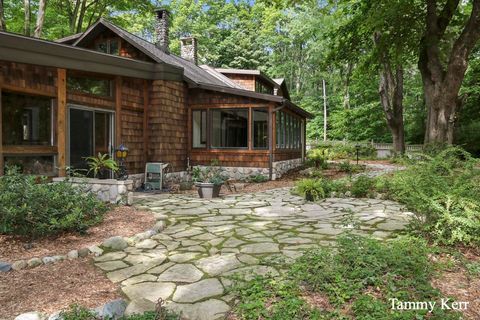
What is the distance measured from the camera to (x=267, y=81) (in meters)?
22.1

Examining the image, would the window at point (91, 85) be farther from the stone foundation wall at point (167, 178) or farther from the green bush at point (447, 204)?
the green bush at point (447, 204)

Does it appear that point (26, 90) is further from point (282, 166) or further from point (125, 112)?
point (282, 166)

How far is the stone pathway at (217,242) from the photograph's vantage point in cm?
318

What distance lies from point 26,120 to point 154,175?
3738 millimetres

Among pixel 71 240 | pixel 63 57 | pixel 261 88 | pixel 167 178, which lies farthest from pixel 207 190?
pixel 261 88

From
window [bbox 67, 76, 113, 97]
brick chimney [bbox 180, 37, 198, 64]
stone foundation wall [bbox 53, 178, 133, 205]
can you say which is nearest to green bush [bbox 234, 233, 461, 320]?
stone foundation wall [bbox 53, 178, 133, 205]

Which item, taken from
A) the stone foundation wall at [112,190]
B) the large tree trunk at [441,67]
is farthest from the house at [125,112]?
the large tree trunk at [441,67]

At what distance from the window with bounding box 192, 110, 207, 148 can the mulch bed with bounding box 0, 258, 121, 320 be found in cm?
855

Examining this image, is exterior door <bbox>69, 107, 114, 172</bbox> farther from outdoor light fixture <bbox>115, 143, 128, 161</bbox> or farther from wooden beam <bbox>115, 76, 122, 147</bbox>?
outdoor light fixture <bbox>115, 143, 128, 161</bbox>

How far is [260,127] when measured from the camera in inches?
469

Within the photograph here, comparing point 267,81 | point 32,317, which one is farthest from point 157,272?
point 267,81

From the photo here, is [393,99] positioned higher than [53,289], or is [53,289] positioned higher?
[393,99]

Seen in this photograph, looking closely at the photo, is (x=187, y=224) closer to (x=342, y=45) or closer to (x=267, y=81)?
(x=342, y=45)

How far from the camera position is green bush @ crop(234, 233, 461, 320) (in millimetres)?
2646
